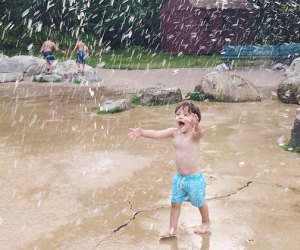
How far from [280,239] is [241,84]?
7.48m

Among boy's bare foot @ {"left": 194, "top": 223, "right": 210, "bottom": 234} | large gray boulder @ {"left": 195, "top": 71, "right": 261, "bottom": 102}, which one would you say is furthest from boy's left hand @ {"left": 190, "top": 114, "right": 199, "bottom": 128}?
large gray boulder @ {"left": 195, "top": 71, "right": 261, "bottom": 102}

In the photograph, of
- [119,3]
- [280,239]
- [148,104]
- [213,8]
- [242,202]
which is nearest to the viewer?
[280,239]

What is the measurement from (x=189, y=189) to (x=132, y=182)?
158 cm

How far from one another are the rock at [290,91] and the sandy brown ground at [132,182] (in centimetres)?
74

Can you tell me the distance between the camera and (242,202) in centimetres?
483

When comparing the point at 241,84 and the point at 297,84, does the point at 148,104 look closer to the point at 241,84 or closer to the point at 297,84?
the point at 241,84

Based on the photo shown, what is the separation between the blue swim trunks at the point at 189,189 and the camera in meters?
4.00

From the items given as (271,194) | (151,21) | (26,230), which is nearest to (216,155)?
(271,194)

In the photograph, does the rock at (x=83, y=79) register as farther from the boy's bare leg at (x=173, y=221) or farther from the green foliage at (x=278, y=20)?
the boy's bare leg at (x=173, y=221)

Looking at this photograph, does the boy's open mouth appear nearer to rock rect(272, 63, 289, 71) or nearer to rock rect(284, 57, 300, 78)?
rock rect(284, 57, 300, 78)

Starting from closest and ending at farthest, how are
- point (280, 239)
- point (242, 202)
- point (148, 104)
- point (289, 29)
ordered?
point (280, 239) → point (242, 202) → point (148, 104) → point (289, 29)

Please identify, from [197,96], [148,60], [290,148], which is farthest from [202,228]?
[148,60]

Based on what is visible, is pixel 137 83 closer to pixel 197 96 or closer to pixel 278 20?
pixel 197 96

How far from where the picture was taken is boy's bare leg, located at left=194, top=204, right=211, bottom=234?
4.10 metres
